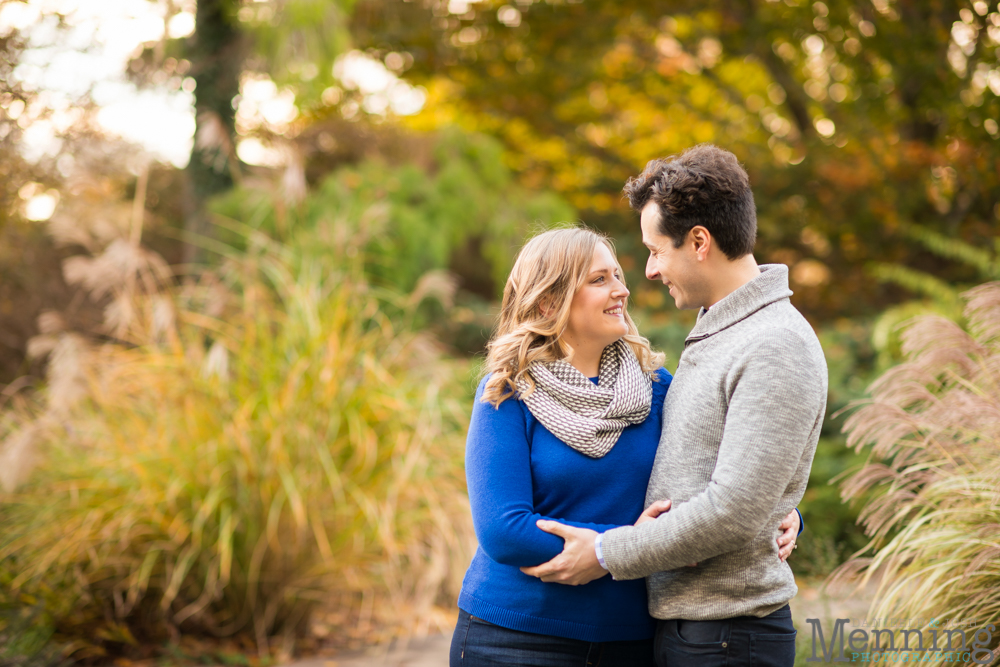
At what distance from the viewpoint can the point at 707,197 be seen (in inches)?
69.6

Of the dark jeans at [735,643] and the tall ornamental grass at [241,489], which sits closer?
the dark jeans at [735,643]

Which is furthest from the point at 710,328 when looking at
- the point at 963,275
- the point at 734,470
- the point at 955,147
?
the point at 963,275

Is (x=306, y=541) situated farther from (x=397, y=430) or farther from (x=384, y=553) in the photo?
(x=397, y=430)

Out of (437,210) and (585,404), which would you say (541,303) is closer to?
(585,404)

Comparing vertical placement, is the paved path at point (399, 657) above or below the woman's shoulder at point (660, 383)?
below

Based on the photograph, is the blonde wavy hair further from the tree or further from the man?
the tree

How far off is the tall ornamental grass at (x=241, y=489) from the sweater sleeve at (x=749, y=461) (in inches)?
95.0

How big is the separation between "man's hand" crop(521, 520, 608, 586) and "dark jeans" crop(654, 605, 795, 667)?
0.24 meters

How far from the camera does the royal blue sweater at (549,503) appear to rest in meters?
1.83

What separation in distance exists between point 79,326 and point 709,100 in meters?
9.59

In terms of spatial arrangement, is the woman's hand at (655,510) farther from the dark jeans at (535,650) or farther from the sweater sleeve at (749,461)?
the dark jeans at (535,650)

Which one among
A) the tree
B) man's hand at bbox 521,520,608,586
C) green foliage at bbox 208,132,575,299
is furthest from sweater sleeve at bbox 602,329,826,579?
the tree

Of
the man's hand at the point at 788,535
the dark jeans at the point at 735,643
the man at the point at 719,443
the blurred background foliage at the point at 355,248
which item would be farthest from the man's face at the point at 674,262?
the blurred background foliage at the point at 355,248

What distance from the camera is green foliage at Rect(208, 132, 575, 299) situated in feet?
23.7
